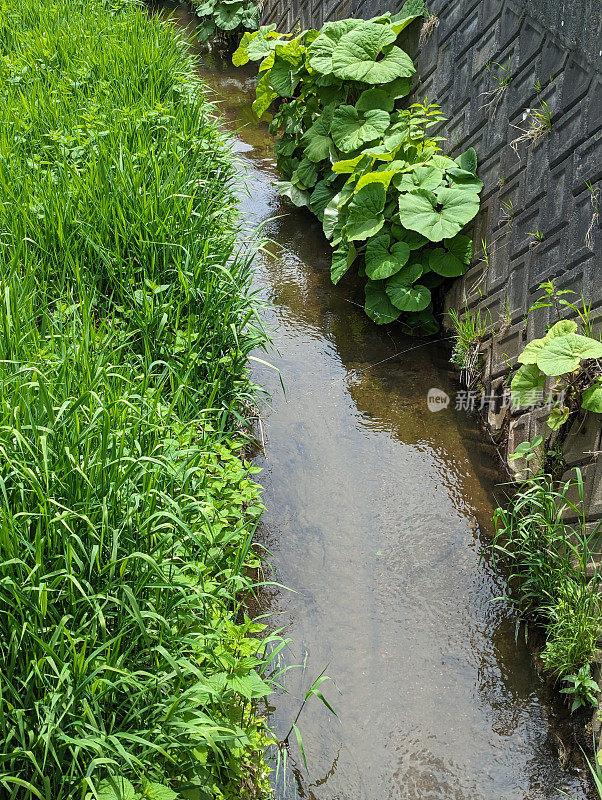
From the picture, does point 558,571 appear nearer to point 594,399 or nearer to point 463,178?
point 594,399

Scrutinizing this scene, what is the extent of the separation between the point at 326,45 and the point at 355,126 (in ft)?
2.30

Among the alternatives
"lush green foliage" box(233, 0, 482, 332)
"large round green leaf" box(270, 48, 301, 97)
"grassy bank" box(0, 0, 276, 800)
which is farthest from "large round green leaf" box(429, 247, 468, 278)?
"large round green leaf" box(270, 48, 301, 97)

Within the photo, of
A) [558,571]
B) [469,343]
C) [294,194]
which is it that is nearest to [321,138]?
[294,194]

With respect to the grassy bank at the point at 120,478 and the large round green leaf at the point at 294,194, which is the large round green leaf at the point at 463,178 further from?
the large round green leaf at the point at 294,194

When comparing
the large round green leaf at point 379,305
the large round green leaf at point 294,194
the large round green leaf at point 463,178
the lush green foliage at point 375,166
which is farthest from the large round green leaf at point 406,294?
the large round green leaf at point 294,194

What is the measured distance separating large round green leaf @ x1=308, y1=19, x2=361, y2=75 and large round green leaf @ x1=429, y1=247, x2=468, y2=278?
172cm

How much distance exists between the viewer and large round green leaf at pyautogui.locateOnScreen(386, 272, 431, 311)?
14.3 ft

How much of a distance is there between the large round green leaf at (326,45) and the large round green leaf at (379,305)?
5.45ft

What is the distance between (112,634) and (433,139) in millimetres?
3534

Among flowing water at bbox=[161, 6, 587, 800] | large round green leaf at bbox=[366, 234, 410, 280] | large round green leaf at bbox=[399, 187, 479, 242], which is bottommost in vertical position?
flowing water at bbox=[161, 6, 587, 800]

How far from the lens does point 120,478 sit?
2.28 metres

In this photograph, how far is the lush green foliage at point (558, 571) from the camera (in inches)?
104

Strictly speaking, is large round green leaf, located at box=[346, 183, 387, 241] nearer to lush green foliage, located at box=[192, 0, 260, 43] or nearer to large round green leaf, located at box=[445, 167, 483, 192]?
large round green leaf, located at box=[445, 167, 483, 192]

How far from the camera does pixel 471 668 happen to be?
9.40 feet
